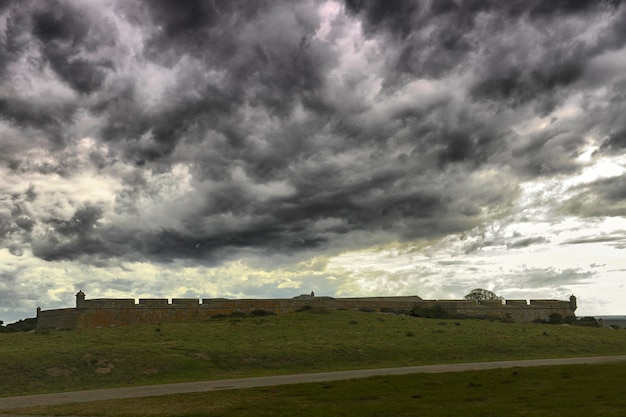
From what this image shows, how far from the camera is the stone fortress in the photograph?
59.2m

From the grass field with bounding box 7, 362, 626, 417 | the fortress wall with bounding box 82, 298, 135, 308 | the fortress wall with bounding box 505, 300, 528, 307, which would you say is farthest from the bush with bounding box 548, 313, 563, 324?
the fortress wall with bounding box 82, 298, 135, 308

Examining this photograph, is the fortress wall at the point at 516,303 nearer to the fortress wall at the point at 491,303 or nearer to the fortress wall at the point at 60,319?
the fortress wall at the point at 491,303

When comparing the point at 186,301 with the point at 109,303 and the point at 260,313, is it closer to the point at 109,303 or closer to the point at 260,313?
the point at 109,303

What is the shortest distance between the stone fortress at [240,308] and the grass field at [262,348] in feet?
16.9

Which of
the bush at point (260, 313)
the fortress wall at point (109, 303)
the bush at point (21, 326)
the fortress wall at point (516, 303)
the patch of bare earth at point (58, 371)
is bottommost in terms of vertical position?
the patch of bare earth at point (58, 371)

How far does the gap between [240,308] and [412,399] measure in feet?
152

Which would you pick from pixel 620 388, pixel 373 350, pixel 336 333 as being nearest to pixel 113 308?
pixel 336 333

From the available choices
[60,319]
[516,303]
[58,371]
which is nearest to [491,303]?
[516,303]

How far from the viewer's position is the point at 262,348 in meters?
41.2

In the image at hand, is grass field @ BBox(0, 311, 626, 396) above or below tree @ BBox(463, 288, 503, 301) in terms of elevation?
below

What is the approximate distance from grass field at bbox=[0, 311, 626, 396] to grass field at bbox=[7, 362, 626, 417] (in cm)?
1011

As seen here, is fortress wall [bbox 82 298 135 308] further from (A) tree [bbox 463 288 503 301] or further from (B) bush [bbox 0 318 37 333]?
(A) tree [bbox 463 288 503 301]

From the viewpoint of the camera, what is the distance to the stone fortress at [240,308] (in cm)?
5916

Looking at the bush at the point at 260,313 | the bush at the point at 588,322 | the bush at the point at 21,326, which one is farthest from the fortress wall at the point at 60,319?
the bush at the point at 588,322
